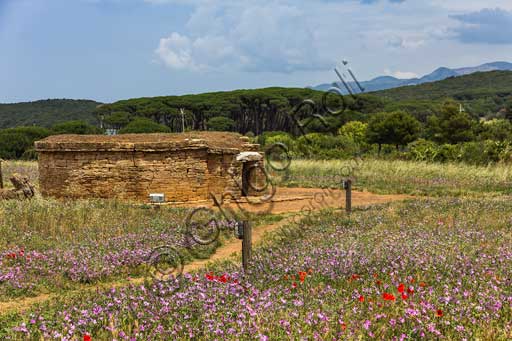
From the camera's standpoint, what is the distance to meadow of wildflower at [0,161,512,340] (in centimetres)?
453

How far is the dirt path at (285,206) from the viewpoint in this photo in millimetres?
8305

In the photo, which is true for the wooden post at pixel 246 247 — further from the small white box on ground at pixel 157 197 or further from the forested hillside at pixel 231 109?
the forested hillside at pixel 231 109

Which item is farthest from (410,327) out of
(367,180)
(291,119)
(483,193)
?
(291,119)

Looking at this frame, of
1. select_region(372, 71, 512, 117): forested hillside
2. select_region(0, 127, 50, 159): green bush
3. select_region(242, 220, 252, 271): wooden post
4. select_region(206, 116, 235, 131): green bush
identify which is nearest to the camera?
select_region(242, 220, 252, 271): wooden post

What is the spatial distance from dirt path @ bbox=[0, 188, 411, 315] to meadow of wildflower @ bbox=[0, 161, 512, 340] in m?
0.30

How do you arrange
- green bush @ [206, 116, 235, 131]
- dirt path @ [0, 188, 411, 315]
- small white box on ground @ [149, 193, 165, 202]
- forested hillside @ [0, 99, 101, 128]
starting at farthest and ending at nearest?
forested hillside @ [0, 99, 101, 128] < green bush @ [206, 116, 235, 131] < small white box on ground @ [149, 193, 165, 202] < dirt path @ [0, 188, 411, 315]

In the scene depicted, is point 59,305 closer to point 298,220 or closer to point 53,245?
point 53,245

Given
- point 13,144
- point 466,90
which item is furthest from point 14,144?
point 466,90

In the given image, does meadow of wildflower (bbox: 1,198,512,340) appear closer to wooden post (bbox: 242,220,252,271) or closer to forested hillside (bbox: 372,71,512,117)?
wooden post (bbox: 242,220,252,271)

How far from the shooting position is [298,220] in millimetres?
13906

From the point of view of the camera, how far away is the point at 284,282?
6.33m

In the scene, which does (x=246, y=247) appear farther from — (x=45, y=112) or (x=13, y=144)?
(x=45, y=112)

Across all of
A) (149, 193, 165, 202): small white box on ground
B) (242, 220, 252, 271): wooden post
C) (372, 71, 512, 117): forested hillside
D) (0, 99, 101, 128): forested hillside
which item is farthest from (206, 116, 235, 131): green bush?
(242, 220, 252, 271): wooden post

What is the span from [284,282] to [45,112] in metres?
101
